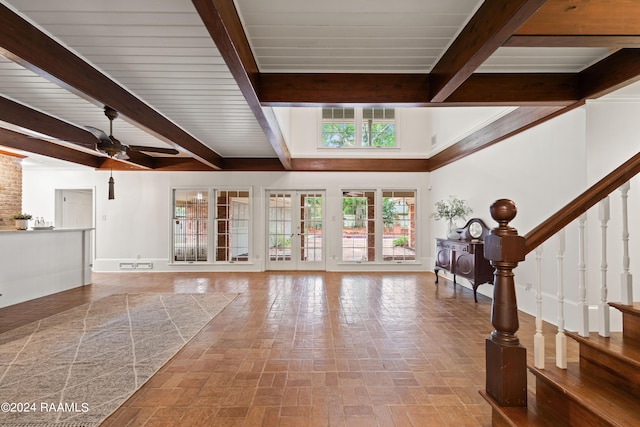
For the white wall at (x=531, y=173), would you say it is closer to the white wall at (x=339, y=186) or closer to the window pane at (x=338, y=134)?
the white wall at (x=339, y=186)

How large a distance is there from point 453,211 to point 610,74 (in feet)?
10.3

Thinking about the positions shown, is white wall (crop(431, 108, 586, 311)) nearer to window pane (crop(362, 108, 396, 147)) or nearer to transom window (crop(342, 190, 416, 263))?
transom window (crop(342, 190, 416, 263))

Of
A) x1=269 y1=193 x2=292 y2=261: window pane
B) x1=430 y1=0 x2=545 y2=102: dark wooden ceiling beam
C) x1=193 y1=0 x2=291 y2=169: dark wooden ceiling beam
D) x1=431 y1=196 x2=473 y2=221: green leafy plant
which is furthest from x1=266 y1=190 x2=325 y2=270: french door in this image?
x1=430 y1=0 x2=545 y2=102: dark wooden ceiling beam

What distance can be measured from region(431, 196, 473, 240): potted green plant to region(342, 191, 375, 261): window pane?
5.63 ft

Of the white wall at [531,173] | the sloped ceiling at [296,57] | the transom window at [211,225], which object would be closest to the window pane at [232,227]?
the transom window at [211,225]

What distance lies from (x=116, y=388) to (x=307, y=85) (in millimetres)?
3112

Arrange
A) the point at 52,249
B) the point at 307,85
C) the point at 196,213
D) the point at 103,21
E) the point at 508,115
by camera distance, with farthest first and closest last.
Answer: the point at 196,213
the point at 52,249
the point at 508,115
the point at 307,85
the point at 103,21

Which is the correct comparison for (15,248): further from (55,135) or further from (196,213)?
(196,213)

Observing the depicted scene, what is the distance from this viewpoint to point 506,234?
162cm

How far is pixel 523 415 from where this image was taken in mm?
1552

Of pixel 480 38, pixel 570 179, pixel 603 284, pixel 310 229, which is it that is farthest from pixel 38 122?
pixel 570 179

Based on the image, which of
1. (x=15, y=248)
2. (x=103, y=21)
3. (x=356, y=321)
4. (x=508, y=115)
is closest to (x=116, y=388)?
(x=356, y=321)

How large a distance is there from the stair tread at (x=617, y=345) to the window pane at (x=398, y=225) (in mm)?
5683

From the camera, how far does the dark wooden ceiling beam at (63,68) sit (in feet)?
7.07
